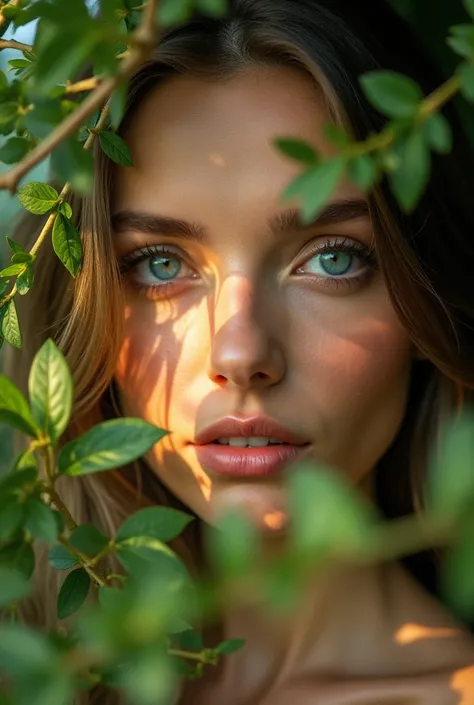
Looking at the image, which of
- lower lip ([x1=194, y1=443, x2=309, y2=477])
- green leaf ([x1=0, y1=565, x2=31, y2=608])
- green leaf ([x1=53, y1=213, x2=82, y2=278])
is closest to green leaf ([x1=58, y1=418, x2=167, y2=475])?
green leaf ([x1=0, y1=565, x2=31, y2=608])

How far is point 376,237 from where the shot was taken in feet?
4.87

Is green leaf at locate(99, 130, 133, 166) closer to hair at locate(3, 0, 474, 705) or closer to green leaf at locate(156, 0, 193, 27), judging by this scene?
hair at locate(3, 0, 474, 705)

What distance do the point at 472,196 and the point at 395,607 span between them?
737 millimetres

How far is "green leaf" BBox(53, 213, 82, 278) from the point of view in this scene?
1278 mm

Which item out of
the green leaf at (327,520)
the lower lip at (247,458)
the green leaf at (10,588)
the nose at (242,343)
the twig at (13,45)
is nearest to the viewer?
the green leaf at (327,520)

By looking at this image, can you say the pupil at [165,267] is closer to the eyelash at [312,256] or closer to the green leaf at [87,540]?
the eyelash at [312,256]

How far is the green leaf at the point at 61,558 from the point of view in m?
1.06

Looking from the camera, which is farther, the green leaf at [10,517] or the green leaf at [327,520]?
the green leaf at [10,517]

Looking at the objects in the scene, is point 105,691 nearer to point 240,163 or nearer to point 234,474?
point 234,474

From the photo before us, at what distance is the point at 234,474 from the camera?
1.47 metres

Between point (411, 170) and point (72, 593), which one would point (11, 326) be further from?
point (411, 170)

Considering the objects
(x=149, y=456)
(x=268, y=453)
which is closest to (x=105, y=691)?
(x=149, y=456)

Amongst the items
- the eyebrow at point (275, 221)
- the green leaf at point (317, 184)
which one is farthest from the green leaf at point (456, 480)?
the eyebrow at point (275, 221)

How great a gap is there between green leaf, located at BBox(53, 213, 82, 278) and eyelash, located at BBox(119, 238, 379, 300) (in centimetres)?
25
